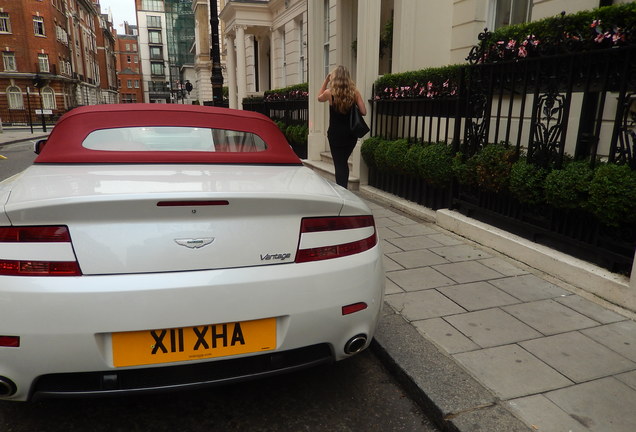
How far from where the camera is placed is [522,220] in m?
4.42

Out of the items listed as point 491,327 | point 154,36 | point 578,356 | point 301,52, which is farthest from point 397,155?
point 154,36

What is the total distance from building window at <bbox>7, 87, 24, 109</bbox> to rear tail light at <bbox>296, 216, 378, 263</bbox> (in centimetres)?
5542

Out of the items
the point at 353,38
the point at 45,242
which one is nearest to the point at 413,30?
the point at 353,38

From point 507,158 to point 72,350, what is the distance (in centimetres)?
409

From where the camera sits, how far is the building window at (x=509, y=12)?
664 centimetres

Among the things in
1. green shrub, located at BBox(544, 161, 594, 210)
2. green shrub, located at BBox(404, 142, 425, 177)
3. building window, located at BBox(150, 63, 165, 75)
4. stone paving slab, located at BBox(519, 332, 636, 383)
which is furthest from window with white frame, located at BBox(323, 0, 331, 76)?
building window, located at BBox(150, 63, 165, 75)

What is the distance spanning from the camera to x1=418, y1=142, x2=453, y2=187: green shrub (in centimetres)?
546

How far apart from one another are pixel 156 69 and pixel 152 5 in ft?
44.8

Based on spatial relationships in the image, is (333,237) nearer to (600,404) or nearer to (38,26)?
(600,404)

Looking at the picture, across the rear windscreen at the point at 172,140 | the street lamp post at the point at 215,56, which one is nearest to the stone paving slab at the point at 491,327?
the rear windscreen at the point at 172,140

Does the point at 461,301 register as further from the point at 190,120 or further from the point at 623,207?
→ the point at 190,120

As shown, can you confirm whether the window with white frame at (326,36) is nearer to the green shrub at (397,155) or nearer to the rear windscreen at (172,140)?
the green shrub at (397,155)

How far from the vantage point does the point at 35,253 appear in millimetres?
1771

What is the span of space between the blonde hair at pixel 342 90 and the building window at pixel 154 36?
11114 cm
